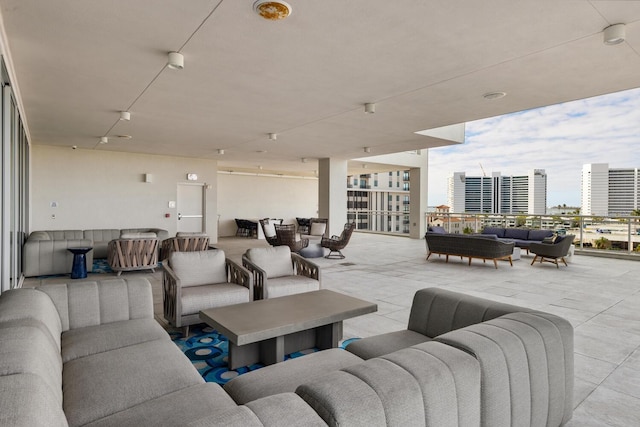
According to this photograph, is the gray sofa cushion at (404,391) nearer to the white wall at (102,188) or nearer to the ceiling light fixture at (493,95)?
the ceiling light fixture at (493,95)

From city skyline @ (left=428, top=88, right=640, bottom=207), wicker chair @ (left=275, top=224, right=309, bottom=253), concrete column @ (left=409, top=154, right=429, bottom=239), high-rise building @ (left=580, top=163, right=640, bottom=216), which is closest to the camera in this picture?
wicker chair @ (left=275, top=224, right=309, bottom=253)

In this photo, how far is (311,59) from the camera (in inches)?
142

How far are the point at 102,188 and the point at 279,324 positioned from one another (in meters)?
8.85

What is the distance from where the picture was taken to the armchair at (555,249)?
736 cm

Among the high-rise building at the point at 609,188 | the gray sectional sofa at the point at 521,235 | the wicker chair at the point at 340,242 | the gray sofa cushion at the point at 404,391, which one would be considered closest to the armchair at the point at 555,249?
the gray sectional sofa at the point at 521,235

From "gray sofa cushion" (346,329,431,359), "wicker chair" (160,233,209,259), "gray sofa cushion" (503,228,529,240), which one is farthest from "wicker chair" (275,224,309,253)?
"gray sofa cushion" (346,329,431,359)

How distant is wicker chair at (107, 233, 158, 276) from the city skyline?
7425mm

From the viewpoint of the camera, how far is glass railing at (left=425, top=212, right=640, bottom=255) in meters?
8.61

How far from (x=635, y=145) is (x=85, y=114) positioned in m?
16.9

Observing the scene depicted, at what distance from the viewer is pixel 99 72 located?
13.1 feet

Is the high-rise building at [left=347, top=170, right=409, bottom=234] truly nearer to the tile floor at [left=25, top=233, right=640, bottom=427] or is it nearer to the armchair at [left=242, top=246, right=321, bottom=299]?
the tile floor at [left=25, top=233, right=640, bottom=427]

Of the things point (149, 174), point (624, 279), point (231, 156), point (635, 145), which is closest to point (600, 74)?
point (624, 279)

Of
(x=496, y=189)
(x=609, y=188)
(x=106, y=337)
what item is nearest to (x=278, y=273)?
(x=106, y=337)

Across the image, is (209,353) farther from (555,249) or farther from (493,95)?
(555,249)
